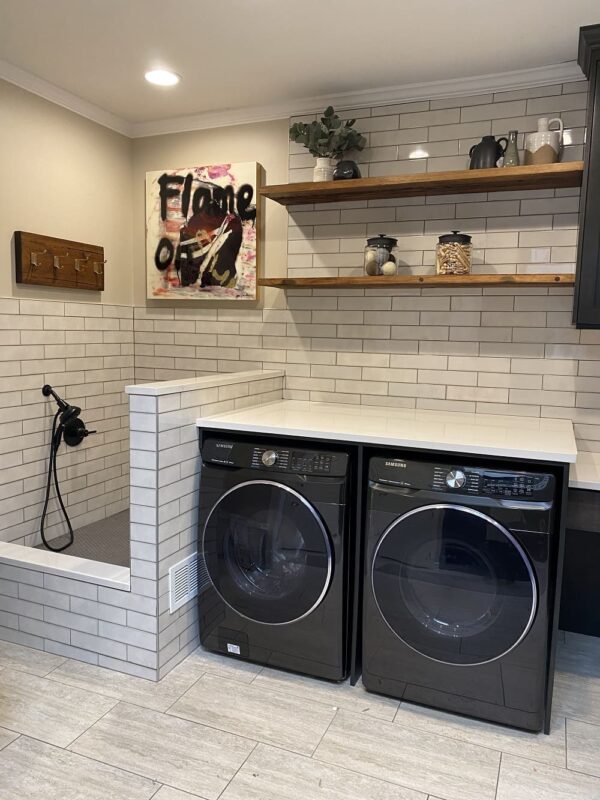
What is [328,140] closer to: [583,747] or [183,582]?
[183,582]

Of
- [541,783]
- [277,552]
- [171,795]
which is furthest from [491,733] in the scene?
[171,795]

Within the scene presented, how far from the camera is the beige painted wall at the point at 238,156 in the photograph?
309 centimetres

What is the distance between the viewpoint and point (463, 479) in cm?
191

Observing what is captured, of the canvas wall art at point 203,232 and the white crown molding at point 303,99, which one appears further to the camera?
the canvas wall art at point 203,232

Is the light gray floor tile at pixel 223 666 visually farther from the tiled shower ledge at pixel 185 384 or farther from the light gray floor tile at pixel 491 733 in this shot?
the tiled shower ledge at pixel 185 384

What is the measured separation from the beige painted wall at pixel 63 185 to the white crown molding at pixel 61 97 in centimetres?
3

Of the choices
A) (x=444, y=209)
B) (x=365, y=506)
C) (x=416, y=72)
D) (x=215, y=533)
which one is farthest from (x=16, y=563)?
(x=416, y=72)

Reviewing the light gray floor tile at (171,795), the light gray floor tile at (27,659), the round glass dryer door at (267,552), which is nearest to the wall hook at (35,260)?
the round glass dryer door at (267,552)

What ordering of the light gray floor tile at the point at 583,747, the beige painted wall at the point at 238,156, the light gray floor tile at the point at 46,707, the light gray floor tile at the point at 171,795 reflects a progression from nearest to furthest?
the light gray floor tile at the point at 171,795, the light gray floor tile at the point at 583,747, the light gray floor tile at the point at 46,707, the beige painted wall at the point at 238,156

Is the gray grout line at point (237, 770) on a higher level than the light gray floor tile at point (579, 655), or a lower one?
higher

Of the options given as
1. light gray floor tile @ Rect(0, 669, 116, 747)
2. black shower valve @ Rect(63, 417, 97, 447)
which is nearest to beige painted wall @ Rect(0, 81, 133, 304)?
black shower valve @ Rect(63, 417, 97, 447)

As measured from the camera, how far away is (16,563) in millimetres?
2395

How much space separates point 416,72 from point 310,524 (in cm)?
204

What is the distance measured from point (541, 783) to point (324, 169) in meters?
2.54
